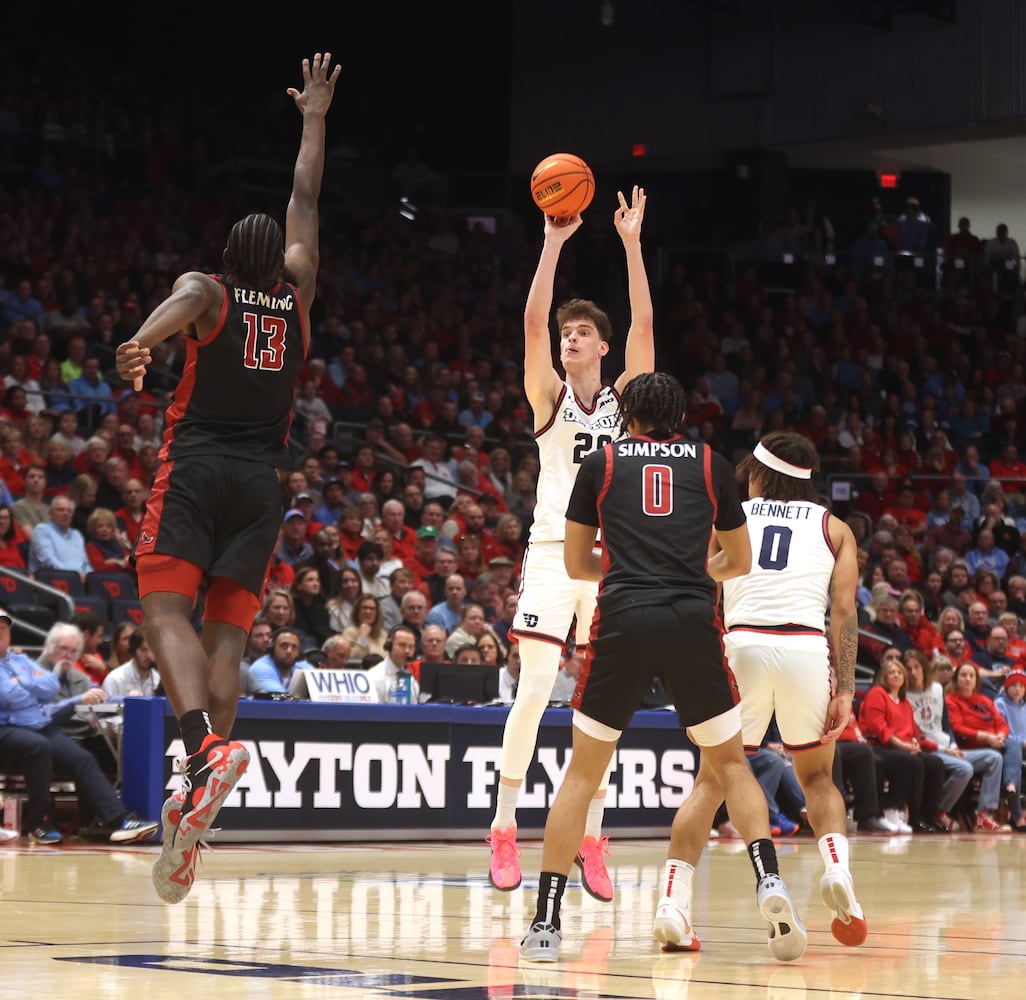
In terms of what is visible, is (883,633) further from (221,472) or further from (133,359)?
(133,359)

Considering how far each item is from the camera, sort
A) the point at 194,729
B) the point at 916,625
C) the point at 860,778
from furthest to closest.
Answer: the point at 916,625 → the point at 860,778 → the point at 194,729

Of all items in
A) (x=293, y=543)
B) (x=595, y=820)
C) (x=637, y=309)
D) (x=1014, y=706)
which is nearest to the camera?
(x=637, y=309)

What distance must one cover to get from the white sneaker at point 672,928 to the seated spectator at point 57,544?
9.03 m

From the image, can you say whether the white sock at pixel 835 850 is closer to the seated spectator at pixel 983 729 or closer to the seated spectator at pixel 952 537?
the seated spectator at pixel 983 729

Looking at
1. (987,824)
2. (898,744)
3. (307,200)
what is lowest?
(987,824)

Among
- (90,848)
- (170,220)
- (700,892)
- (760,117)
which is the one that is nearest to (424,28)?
(760,117)

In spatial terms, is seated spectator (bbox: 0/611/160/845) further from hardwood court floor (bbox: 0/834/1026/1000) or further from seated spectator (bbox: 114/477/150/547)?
seated spectator (bbox: 114/477/150/547)

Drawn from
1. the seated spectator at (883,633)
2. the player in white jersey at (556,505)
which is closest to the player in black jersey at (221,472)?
the player in white jersey at (556,505)

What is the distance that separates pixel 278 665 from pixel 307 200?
A: 7.10 meters

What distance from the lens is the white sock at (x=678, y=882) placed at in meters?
6.37

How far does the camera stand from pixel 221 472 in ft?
19.5

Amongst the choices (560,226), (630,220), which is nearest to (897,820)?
(630,220)

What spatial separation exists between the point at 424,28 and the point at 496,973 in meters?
24.7

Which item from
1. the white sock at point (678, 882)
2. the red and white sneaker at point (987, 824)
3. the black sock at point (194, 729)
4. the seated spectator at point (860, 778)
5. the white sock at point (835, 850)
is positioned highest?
the black sock at point (194, 729)
